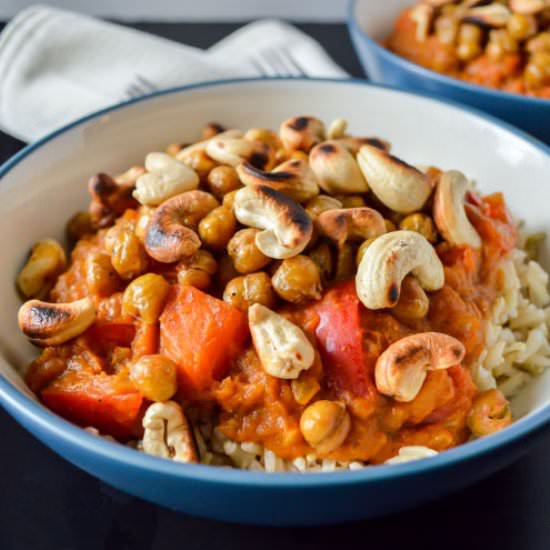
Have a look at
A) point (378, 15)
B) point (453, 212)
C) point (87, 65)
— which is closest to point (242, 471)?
point (453, 212)

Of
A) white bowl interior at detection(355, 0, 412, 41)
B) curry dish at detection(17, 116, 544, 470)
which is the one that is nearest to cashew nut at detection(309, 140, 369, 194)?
curry dish at detection(17, 116, 544, 470)

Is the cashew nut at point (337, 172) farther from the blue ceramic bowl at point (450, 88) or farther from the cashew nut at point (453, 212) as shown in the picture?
the blue ceramic bowl at point (450, 88)

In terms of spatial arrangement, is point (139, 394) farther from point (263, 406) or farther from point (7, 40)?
point (7, 40)

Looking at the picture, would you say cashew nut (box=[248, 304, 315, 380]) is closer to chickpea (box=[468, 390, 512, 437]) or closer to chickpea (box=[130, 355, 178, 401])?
chickpea (box=[130, 355, 178, 401])

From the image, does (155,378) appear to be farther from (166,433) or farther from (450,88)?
(450,88)

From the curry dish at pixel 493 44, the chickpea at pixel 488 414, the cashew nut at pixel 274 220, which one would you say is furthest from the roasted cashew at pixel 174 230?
the curry dish at pixel 493 44

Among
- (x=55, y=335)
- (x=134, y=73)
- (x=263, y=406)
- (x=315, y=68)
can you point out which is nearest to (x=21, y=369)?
(x=55, y=335)

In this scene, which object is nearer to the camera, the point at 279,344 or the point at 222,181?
the point at 279,344
